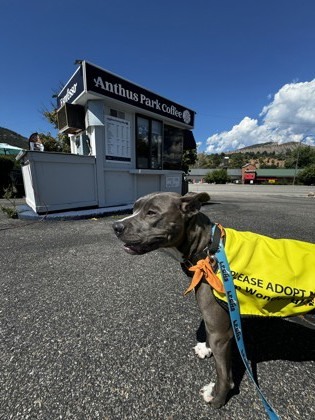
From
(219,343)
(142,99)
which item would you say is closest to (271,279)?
(219,343)

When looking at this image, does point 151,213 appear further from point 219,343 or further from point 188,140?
point 188,140

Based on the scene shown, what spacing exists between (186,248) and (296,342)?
5.48 feet

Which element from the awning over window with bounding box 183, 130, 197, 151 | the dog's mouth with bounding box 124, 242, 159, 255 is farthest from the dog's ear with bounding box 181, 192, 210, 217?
the awning over window with bounding box 183, 130, 197, 151

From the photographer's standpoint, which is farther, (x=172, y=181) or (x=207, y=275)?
(x=172, y=181)

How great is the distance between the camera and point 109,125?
8703 mm

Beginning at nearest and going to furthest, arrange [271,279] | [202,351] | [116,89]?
[271,279]
[202,351]
[116,89]

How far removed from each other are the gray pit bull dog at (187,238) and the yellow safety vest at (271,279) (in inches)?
6.3

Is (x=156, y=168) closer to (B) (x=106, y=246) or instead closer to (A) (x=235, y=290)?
(B) (x=106, y=246)

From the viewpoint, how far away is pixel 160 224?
1.87 metres

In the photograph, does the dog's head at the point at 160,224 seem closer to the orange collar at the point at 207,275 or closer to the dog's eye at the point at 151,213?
the dog's eye at the point at 151,213

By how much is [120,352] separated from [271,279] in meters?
1.58

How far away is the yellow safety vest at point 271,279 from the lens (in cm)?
155

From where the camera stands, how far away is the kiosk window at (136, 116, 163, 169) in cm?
1010

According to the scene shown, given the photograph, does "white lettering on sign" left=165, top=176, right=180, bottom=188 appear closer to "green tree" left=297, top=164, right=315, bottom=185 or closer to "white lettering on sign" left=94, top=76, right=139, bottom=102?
"white lettering on sign" left=94, top=76, right=139, bottom=102
